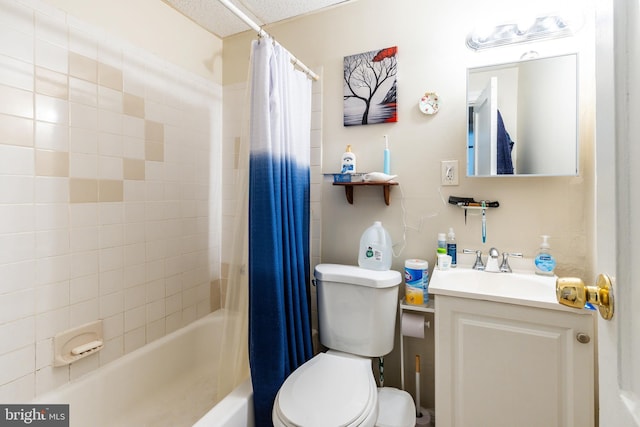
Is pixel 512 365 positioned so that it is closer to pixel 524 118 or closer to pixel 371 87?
pixel 524 118

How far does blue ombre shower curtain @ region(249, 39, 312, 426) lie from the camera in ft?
4.25

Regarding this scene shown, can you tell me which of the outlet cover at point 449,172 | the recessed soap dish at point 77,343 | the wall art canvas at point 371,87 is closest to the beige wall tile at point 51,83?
the recessed soap dish at point 77,343

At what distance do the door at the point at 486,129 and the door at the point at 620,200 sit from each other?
96cm

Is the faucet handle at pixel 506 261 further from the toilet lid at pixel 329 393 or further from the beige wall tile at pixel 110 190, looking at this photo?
the beige wall tile at pixel 110 190

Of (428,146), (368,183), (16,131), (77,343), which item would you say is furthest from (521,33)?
(77,343)

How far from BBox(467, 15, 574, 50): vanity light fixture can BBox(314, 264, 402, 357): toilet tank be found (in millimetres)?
1158

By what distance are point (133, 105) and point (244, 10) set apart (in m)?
0.85

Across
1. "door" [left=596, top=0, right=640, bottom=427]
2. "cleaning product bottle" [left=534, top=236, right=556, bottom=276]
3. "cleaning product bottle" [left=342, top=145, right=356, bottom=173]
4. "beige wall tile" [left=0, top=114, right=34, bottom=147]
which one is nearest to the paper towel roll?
"cleaning product bottle" [left=534, top=236, right=556, bottom=276]

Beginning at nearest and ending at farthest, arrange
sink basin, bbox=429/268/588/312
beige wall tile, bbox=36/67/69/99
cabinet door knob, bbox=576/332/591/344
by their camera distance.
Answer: cabinet door knob, bbox=576/332/591/344 < sink basin, bbox=429/268/588/312 < beige wall tile, bbox=36/67/69/99

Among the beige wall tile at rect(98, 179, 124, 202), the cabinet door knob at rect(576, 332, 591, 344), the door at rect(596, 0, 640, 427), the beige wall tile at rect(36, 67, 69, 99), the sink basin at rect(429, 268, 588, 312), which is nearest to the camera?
the door at rect(596, 0, 640, 427)

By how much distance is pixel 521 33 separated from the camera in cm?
139

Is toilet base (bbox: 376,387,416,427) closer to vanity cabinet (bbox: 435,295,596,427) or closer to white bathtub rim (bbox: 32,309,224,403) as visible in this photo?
vanity cabinet (bbox: 435,295,596,427)

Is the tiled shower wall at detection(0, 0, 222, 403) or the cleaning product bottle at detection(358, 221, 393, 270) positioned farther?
the cleaning product bottle at detection(358, 221, 393, 270)

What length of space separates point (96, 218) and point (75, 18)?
867mm
